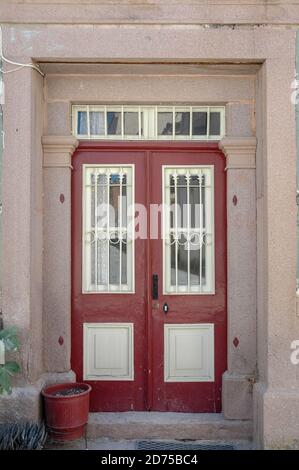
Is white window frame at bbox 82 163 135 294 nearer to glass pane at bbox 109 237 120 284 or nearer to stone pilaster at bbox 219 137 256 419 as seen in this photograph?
glass pane at bbox 109 237 120 284

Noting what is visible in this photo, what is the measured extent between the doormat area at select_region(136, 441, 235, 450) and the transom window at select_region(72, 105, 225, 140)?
3.03 metres

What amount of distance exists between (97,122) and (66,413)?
2.86 metres

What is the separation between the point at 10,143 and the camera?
4660mm

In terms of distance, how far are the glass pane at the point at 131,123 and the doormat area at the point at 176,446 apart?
10.1 ft

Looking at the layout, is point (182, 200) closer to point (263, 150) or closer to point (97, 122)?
point (263, 150)

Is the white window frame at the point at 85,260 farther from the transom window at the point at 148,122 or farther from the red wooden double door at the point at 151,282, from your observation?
the transom window at the point at 148,122

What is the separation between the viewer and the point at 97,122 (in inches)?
203

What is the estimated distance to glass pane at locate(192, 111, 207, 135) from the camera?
16.9 feet

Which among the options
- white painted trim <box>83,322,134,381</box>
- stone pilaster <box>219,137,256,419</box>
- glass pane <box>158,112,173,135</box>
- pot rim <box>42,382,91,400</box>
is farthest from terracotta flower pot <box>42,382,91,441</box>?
glass pane <box>158,112,173,135</box>

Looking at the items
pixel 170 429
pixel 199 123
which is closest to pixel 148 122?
pixel 199 123

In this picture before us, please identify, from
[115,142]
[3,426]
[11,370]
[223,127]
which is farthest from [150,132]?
[3,426]

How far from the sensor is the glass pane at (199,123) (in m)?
5.15

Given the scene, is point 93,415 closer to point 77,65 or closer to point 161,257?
point 161,257

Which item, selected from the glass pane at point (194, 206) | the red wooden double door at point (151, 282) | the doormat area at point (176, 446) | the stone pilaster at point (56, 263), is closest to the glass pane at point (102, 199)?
the red wooden double door at point (151, 282)
